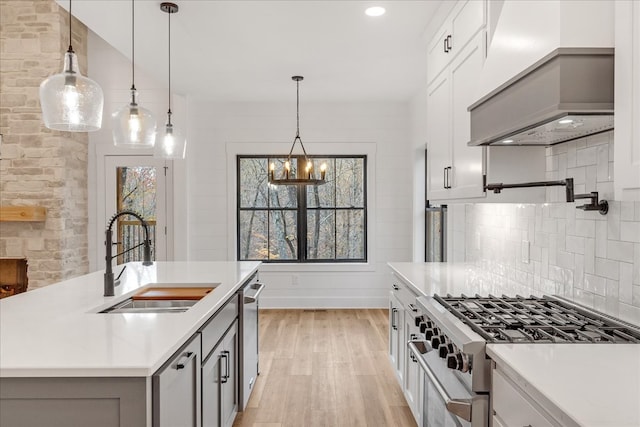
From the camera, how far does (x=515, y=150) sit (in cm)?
224

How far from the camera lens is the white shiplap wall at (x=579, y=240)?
1.69 meters

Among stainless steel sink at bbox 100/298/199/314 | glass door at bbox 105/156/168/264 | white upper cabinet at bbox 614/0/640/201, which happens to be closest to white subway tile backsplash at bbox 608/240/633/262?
white upper cabinet at bbox 614/0/640/201

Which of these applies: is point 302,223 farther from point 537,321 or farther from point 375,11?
point 537,321

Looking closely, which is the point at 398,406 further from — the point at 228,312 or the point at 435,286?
the point at 228,312

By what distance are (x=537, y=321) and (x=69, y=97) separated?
80.0 inches

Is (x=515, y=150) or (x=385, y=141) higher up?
(x=385, y=141)

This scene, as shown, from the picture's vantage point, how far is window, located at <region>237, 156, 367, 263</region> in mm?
6289

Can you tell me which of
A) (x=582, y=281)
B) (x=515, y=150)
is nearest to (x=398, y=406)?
(x=582, y=281)

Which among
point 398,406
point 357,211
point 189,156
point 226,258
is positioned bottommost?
point 398,406

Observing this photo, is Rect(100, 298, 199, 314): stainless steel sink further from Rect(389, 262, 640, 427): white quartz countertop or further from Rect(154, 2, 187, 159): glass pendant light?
Rect(389, 262, 640, 427): white quartz countertop

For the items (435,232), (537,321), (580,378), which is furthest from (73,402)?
(435,232)

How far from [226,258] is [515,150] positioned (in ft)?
15.0

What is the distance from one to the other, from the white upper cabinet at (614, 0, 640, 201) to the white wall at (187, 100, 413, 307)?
4789mm

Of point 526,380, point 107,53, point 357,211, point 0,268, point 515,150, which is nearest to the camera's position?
point 526,380
